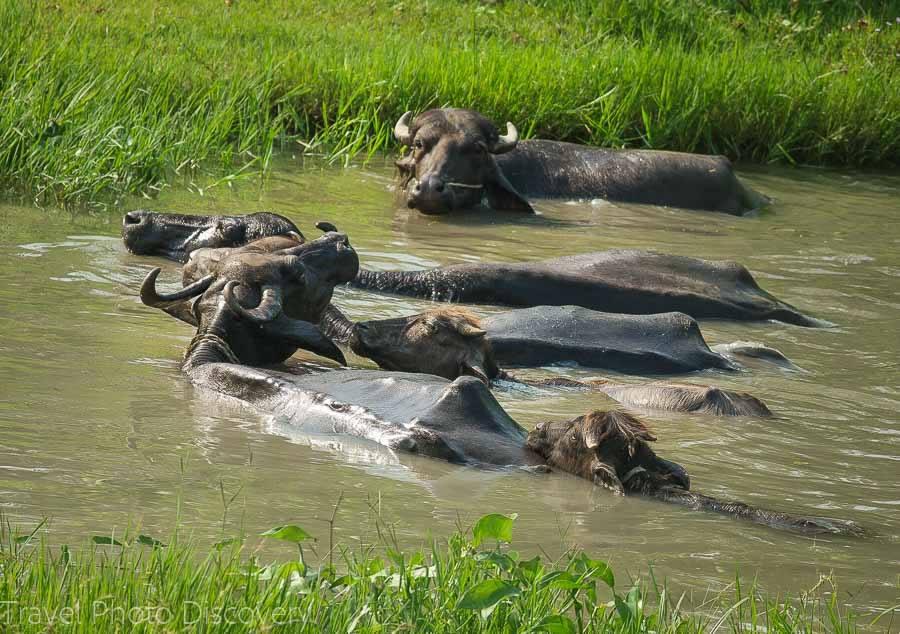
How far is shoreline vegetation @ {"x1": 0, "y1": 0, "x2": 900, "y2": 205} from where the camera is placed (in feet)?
31.4

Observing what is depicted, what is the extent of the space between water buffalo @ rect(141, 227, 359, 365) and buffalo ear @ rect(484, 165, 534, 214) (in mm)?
4948

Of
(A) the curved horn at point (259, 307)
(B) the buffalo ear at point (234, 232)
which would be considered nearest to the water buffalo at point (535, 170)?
(B) the buffalo ear at point (234, 232)

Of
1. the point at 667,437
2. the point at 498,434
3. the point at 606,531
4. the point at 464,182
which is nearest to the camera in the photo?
the point at 606,531

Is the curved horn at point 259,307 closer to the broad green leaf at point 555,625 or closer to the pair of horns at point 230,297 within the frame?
the pair of horns at point 230,297

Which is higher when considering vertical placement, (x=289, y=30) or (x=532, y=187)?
(x=289, y=30)

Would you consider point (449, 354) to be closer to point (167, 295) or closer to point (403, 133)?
point (167, 295)

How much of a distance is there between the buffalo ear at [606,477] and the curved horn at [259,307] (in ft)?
5.39

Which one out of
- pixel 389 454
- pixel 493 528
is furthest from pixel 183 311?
pixel 493 528

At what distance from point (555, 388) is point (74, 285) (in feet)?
8.51

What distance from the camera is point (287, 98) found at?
39.8ft

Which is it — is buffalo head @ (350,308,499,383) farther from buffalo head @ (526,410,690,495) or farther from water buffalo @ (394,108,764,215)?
water buffalo @ (394,108,764,215)

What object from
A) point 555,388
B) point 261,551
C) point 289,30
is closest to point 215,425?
point 261,551

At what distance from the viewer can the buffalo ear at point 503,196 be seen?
11.2 m

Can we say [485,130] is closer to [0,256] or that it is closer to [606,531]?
[0,256]
